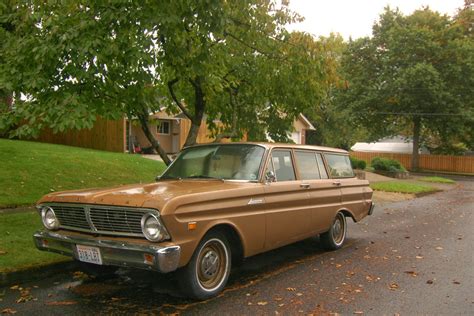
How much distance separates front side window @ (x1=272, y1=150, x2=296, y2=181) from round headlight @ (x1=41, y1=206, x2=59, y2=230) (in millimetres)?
2841

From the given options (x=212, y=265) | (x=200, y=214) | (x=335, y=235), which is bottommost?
(x=335, y=235)

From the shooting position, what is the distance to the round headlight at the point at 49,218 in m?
5.32

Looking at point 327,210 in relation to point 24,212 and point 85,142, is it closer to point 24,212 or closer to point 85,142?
point 24,212

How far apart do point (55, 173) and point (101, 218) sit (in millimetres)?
8097

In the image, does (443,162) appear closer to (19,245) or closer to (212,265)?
(212,265)

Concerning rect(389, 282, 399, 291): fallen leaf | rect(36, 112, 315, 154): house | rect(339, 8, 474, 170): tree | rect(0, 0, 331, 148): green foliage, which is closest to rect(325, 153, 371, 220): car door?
rect(0, 0, 331, 148): green foliage

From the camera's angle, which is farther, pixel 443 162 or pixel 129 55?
pixel 443 162

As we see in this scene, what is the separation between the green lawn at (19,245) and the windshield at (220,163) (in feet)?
6.36

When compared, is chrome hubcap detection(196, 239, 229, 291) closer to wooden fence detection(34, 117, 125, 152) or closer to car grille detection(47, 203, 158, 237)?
car grille detection(47, 203, 158, 237)

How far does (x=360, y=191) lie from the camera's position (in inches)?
329

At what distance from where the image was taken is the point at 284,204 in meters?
6.20

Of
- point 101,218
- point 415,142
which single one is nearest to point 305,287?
point 101,218

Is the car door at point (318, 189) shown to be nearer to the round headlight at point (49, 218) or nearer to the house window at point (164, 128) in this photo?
the round headlight at point (49, 218)

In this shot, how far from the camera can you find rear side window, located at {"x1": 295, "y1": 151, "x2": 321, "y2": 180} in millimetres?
6902
